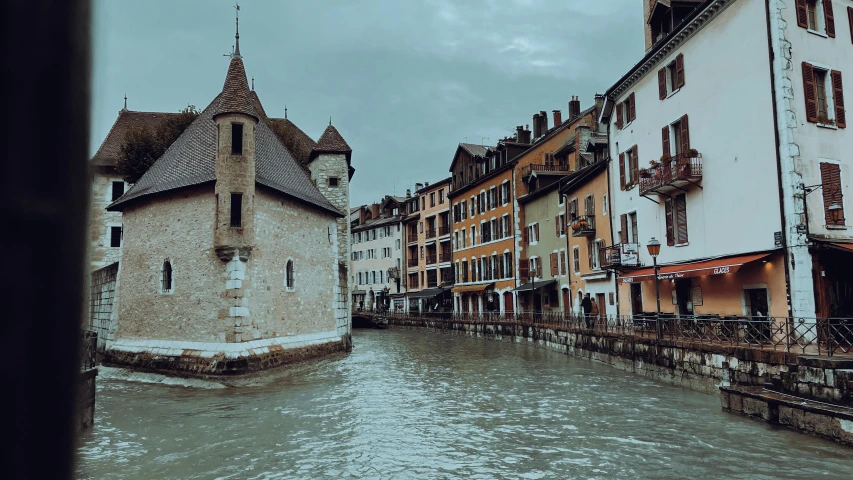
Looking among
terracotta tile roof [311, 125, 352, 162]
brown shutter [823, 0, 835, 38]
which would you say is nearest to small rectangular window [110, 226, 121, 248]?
terracotta tile roof [311, 125, 352, 162]

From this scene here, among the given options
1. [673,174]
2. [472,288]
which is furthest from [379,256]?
[673,174]

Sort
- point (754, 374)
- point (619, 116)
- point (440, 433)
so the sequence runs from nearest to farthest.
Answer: point (440, 433), point (754, 374), point (619, 116)

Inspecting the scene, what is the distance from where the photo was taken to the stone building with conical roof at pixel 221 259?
19891 millimetres

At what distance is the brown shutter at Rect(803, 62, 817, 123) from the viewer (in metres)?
16.9

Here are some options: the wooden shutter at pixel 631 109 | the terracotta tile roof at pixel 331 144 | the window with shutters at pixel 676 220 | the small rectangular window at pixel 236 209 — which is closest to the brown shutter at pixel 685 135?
the window with shutters at pixel 676 220

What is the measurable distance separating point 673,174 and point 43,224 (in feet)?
69.9

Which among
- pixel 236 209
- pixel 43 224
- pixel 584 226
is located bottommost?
pixel 43 224

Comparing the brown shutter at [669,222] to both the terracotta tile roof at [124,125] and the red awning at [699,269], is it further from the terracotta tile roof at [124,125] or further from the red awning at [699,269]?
the terracotta tile roof at [124,125]

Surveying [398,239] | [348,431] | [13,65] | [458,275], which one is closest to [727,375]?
[348,431]

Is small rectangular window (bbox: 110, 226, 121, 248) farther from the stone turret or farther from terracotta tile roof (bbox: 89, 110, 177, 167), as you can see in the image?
the stone turret

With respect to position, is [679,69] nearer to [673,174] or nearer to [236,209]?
[673,174]

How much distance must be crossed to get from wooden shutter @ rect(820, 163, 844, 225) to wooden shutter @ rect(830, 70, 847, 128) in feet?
4.80

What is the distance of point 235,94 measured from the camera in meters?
21.1

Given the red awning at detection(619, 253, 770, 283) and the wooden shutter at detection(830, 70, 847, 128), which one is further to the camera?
the wooden shutter at detection(830, 70, 847, 128)
